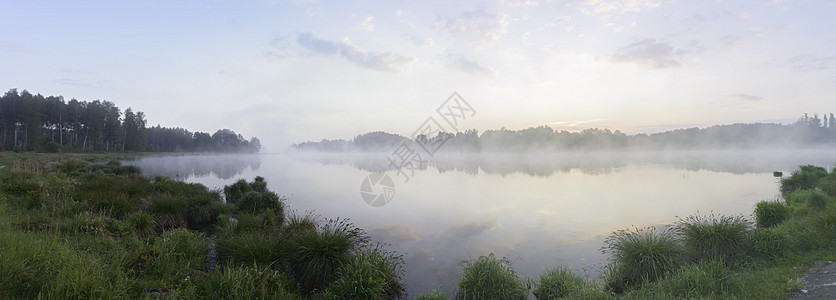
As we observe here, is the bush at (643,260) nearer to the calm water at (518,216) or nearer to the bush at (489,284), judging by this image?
the calm water at (518,216)

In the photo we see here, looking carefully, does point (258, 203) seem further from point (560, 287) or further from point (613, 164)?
point (613, 164)

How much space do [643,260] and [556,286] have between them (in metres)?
2.23

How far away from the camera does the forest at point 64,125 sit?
232 ft

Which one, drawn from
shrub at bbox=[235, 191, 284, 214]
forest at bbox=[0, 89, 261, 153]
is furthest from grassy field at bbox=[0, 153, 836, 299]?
forest at bbox=[0, 89, 261, 153]

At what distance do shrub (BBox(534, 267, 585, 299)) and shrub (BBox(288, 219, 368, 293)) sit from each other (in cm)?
490

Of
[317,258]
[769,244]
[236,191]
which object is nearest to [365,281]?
[317,258]

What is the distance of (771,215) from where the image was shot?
41.9 feet

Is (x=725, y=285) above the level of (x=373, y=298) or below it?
above

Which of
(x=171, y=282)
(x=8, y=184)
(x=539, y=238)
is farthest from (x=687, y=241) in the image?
(x=8, y=184)

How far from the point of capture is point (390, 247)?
1292 centimetres

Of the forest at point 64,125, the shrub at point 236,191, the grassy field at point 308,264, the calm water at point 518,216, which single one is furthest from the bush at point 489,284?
the forest at point 64,125

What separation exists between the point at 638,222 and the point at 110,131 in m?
125

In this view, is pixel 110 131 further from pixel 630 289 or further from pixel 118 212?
pixel 630 289

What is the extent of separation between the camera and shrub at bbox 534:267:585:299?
779cm
